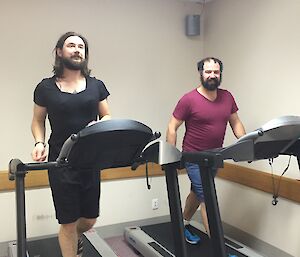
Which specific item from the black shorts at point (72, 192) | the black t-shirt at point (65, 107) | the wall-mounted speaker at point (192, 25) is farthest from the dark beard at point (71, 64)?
the wall-mounted speaker at point (192, 25)

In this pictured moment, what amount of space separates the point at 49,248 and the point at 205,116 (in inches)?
68.8

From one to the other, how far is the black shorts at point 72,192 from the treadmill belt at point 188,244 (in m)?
1.08

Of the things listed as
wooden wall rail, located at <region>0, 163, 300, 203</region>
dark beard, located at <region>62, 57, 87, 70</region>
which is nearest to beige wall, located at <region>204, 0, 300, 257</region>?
wooden wall rail, located at <region>0, 163, 300, 203</region>

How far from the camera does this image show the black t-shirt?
2.32m

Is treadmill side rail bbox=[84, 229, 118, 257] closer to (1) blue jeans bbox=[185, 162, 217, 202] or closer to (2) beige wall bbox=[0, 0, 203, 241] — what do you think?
(2) beige wall bbox=[0, 0, 203, 241]

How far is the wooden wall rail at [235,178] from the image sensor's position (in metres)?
3.00

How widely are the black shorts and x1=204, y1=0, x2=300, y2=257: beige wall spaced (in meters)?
1.63

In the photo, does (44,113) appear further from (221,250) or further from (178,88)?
(178,88)

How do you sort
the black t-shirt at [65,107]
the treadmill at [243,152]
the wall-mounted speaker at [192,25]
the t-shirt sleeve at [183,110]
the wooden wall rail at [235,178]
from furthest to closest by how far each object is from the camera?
the wall-mounted speaker at [192,25], the t-shirt sleeve at [183,110], the wooden wall rail at [235,178], the black t-shirt at [65,107], the treadmill at [243,152]

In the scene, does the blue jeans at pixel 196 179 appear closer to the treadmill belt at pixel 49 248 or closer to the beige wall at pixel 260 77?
the beige wall at pixel 260 77

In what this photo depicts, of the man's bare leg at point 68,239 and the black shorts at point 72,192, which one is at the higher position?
the black shorts at point 72,192

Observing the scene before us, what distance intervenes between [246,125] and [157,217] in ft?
4.55

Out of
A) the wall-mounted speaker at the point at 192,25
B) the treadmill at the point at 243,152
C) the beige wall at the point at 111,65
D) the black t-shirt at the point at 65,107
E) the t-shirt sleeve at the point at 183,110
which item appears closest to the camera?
the treadmill at the point at 243,152

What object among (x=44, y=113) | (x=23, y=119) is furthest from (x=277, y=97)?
(x=23, y=119)
